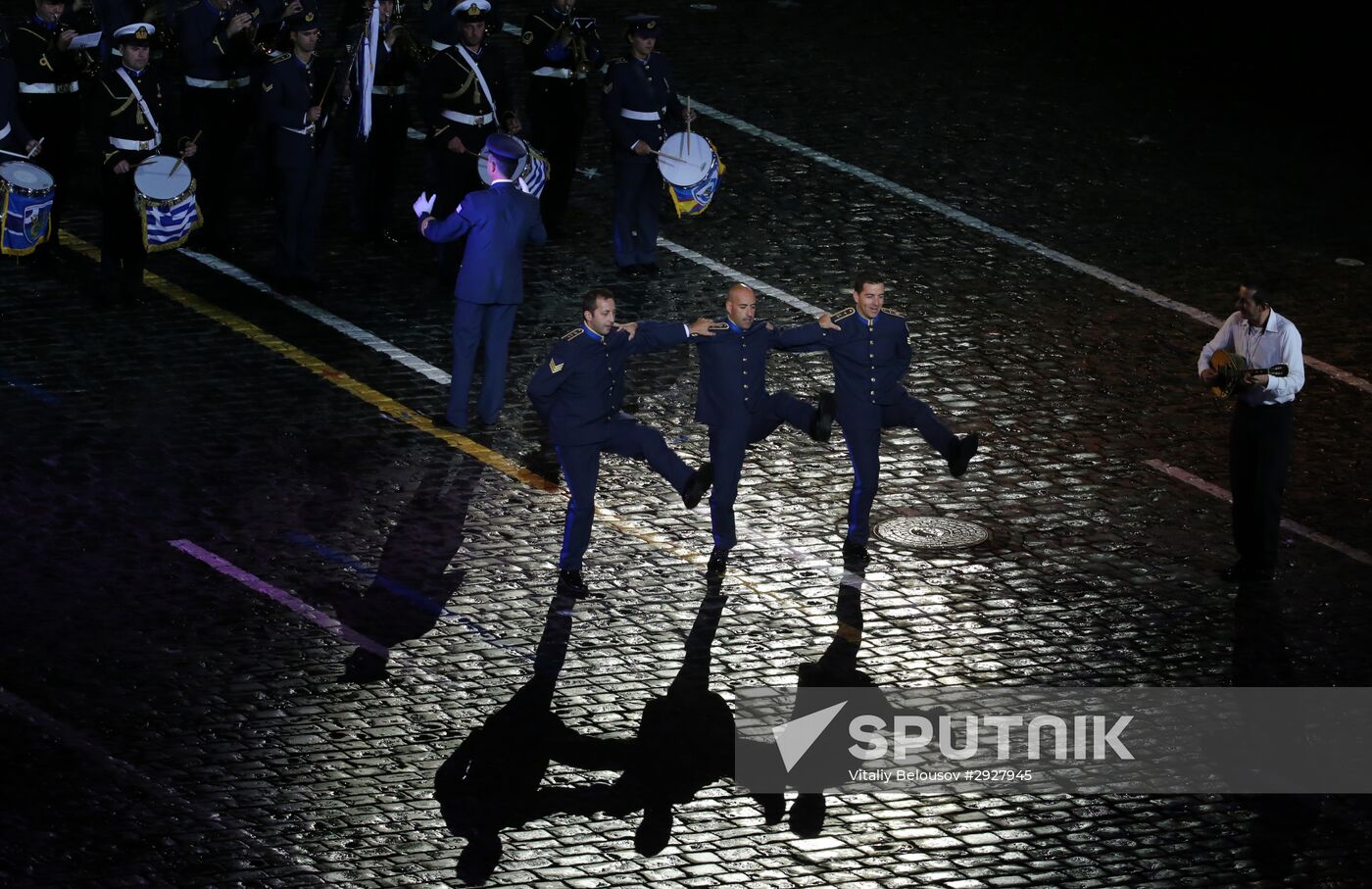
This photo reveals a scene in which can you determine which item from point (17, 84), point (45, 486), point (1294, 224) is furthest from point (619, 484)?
point (1294, 224)

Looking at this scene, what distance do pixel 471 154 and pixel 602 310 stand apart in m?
5.75

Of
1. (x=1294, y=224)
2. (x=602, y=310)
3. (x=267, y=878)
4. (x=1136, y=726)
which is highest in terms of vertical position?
(x=1294, y=224)

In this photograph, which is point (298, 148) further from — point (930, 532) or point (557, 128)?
point (930, 532)

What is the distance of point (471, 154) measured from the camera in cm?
2033

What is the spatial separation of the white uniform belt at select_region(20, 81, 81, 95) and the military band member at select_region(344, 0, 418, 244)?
2.53m

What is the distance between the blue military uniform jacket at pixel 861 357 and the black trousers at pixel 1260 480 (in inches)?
93.8

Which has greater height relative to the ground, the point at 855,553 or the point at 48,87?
the point at 48,87

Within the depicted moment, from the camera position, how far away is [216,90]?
21.0 metres

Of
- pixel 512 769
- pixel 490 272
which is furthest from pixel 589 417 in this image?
pixel 512 769

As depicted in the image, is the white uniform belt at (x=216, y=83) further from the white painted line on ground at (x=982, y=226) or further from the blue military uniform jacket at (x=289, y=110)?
the white painted line on ground at (x=982, y=226)

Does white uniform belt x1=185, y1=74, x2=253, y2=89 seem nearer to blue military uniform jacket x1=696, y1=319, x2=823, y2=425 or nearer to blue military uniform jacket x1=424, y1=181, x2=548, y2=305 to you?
blue military uniform jacket x1=424, y1=181, x2=548, y2=305

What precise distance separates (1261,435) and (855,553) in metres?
2.80

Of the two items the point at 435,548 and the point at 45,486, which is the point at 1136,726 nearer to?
the point at 435,548

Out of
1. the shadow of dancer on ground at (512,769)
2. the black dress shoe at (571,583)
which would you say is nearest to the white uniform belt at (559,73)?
the black dress shoe at (571,583)
